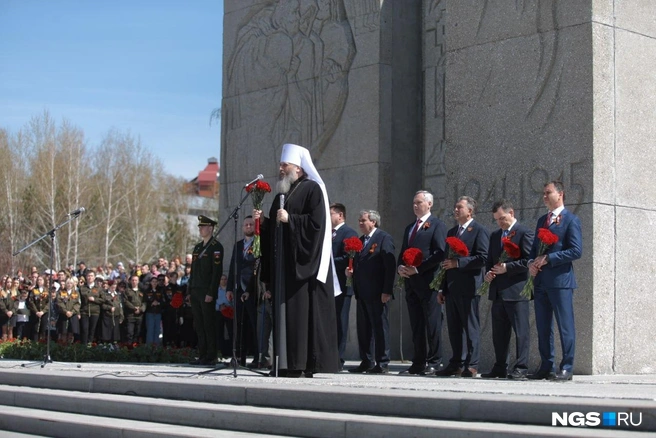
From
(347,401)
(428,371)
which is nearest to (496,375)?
(428,371)

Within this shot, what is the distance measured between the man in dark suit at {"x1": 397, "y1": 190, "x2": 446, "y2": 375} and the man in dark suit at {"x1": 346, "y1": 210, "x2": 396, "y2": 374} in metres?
0.53

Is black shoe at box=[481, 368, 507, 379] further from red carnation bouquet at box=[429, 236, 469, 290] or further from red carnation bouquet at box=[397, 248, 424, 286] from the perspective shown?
red carnation bouquet at box=[397, 248, 424, 286]

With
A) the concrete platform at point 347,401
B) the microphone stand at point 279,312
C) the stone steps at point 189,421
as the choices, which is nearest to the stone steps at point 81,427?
the stone steps at point 189,421

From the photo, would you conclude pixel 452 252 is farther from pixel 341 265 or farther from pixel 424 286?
pixel 341 265

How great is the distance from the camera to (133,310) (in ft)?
73.6

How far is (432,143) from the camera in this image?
16047mm

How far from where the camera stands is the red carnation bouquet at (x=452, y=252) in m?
11.0

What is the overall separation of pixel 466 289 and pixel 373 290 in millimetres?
→ 1516

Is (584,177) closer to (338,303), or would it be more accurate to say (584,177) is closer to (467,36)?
(467,36)

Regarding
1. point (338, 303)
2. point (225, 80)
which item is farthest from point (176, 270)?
point (338, 303)

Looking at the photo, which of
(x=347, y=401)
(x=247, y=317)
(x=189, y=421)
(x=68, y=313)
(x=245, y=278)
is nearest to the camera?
(x=347, y=401)

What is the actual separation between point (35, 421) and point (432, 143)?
27.4 ft

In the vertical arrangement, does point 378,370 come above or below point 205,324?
below

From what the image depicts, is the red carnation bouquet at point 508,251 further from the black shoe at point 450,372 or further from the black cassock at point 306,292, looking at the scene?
the black cassock at point 306,292
